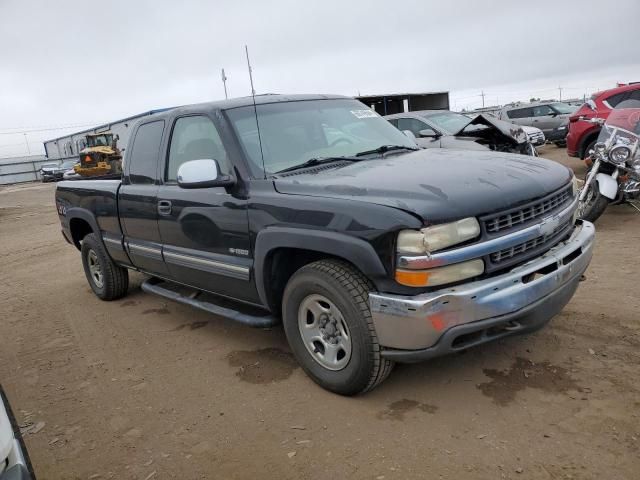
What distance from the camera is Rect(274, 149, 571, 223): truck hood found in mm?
2668

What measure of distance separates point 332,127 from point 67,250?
7153 millimetres

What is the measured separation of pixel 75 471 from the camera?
280 centimetres

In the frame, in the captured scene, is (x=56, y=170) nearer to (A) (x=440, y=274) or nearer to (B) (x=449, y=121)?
(B) (x=449, y=121)

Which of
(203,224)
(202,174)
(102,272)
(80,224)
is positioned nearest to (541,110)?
(80,224)

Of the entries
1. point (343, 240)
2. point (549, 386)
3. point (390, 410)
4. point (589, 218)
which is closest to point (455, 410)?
point (390, 410)

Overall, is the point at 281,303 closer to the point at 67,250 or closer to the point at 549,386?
the point at 549,386

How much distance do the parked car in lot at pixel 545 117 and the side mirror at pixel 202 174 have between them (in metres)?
16.4

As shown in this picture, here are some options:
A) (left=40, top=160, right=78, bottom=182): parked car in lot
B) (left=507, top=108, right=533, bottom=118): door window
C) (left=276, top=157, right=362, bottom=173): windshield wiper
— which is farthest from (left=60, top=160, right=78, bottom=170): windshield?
(left=276, top=157, right=362, bottom=173): windshield wiper

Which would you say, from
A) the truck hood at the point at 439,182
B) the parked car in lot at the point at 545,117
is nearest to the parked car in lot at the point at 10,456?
the truck hood at the point at 439,182

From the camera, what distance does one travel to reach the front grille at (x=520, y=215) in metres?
2.73

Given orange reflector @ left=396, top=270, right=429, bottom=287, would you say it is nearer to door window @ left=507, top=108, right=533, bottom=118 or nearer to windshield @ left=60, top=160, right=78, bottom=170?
door window @ left=507, top=108, right=533, bottom=118

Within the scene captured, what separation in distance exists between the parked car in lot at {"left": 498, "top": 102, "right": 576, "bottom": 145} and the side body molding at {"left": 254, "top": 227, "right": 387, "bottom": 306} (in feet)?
54.0

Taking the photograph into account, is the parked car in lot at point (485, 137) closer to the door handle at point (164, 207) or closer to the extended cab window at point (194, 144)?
the extended cab window at point (194, 144)

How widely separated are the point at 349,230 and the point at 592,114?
9813mm
